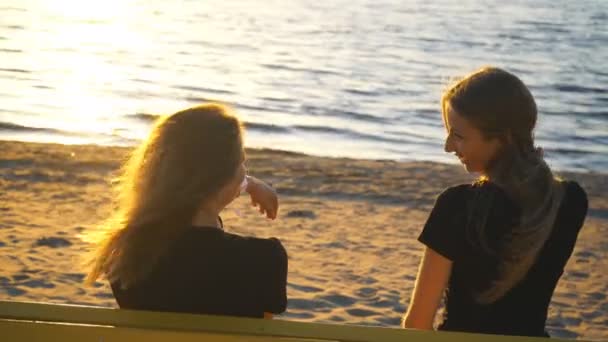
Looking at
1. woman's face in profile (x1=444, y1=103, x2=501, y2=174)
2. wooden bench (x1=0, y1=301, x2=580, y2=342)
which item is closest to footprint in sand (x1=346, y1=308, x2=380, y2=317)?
woman's face in profile (x1=444, y1=103, x2=501, y2=174)

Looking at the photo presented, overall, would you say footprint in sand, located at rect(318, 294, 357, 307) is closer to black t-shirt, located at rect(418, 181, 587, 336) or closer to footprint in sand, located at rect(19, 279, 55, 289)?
footprint in sand, located at rect(19, 279, 55, 289)

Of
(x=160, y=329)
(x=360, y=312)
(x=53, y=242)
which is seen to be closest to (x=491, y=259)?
(x=160, y=329)

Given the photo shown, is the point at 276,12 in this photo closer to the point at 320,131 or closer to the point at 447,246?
the point at 320,131

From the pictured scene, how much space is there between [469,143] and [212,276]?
80cm

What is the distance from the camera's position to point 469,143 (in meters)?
3.06

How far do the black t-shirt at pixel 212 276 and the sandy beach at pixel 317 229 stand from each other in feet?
10.5

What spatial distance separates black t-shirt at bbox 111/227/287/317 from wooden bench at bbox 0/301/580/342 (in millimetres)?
565

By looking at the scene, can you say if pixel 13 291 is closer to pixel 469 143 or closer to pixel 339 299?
pixel 339 299

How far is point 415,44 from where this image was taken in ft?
84.4

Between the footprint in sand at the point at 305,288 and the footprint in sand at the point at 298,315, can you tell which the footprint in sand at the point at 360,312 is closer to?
the footprint in sand at the point at 298,315

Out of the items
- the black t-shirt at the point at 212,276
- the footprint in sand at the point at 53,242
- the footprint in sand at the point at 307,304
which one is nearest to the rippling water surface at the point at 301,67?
the footprint in sand at the point at 53,242

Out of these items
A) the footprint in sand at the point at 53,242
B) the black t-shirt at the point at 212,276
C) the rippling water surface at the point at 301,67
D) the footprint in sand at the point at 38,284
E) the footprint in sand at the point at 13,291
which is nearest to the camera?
the black t-shirt at the point at 212,276

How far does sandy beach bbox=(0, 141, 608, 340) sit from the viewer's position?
6.49 meters

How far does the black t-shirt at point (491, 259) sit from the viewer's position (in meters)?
2.97
